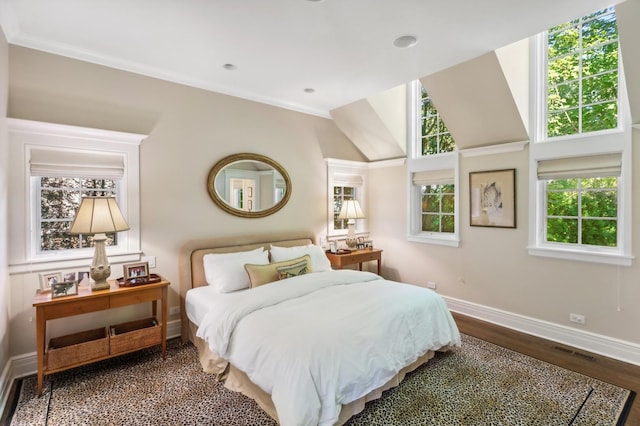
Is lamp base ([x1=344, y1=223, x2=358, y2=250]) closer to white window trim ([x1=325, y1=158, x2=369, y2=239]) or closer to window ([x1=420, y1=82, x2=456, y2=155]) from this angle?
white window trim ([x1=325, y1=158, x2=369, y2=239])

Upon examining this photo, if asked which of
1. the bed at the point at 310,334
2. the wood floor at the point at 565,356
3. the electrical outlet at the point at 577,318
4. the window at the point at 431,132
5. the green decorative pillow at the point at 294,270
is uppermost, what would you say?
the window at the point at 431,132

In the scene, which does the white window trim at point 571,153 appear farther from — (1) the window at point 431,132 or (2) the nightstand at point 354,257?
(2) the nightstand at point 354,257

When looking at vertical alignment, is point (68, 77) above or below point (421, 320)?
above

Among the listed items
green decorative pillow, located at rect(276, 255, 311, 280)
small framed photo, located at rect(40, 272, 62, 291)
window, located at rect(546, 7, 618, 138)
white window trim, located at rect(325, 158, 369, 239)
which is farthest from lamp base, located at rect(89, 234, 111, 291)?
window, located at rect(546, 7, 618, 138)

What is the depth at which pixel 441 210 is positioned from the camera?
4590 mm

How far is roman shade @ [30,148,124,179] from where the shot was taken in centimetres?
273

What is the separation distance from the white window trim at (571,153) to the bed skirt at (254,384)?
1.72 m

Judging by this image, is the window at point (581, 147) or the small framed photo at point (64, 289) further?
the window at point (581, 147)

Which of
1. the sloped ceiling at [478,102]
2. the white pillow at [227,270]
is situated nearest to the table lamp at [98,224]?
the white pillow at [227,270]

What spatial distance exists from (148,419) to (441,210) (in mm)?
4052

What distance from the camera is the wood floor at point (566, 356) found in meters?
2.61

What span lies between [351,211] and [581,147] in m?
2.76

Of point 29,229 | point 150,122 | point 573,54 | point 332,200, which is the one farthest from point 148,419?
point 573,54

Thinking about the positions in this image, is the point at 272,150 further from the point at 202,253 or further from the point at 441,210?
the point at 441,210
